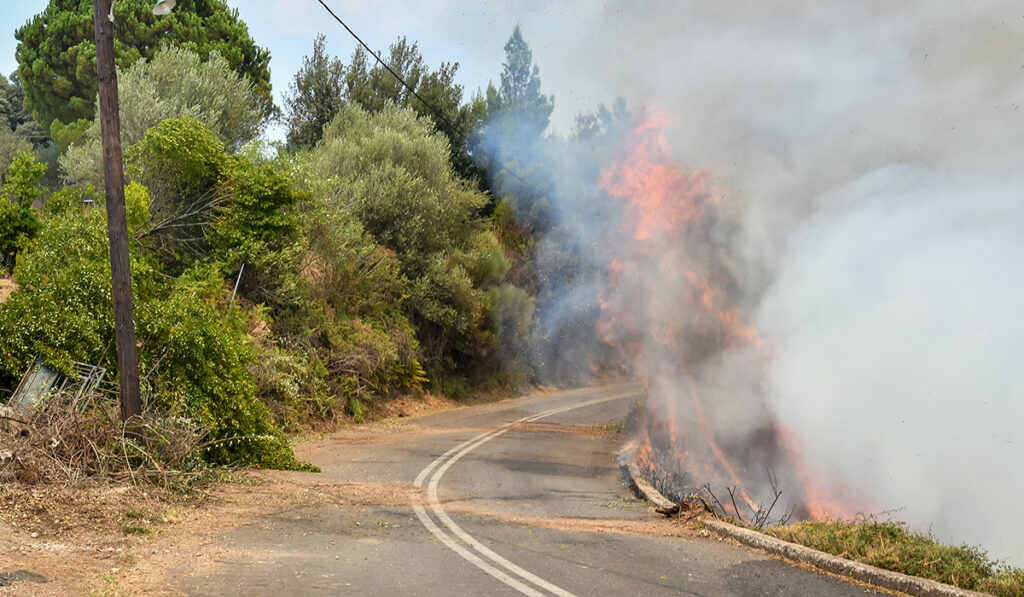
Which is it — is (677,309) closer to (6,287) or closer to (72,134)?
(6,287)

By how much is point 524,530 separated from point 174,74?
2492 cm

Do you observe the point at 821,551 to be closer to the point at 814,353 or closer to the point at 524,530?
the point at 524,530

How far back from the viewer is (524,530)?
30.1 ft

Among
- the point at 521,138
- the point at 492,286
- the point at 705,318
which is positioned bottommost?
the point at 705,318

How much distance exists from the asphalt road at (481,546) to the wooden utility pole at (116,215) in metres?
2.64

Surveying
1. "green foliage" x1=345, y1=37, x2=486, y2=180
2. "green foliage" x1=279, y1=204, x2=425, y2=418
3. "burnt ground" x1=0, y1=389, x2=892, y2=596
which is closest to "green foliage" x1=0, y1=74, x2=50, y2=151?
"green foliage" x1=345, y1=37, x2=486, y2=180

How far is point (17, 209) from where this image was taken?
21172 millimetres

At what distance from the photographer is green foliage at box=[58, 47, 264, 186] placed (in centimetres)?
2545

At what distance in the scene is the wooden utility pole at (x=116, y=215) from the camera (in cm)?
1005

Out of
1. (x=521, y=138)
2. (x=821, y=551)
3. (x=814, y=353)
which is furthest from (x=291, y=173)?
(x=821, y=551)

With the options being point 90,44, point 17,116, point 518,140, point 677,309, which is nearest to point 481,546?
point 677,309

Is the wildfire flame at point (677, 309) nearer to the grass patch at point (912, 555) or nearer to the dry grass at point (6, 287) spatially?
the grass patch at point (912, 555)

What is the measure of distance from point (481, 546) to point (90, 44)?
40.7 m

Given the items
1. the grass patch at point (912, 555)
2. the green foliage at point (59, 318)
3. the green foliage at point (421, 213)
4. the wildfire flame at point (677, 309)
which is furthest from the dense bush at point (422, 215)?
the grass patch at point (912, 555)
